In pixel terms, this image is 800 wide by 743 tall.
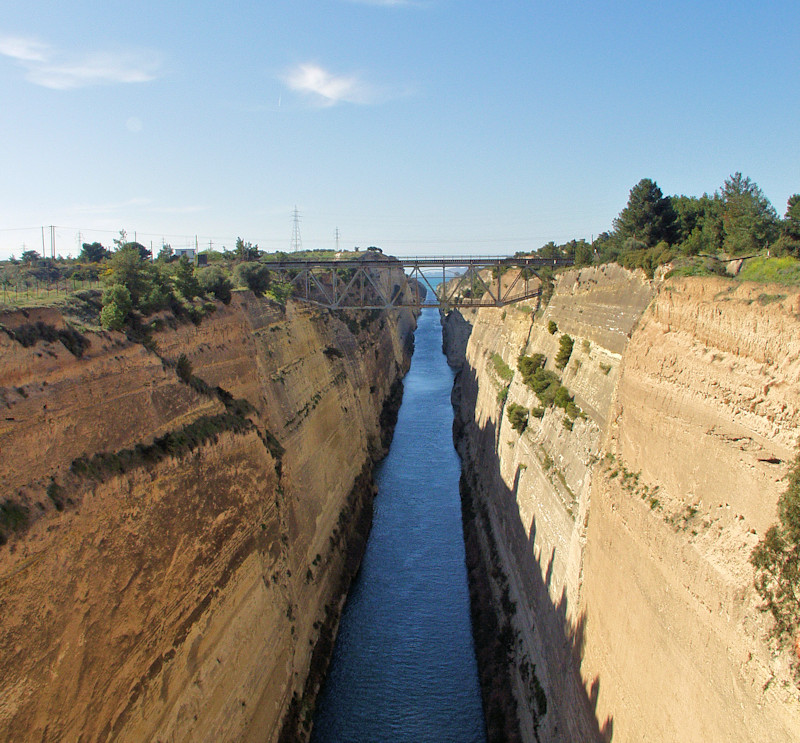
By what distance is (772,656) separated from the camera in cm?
709

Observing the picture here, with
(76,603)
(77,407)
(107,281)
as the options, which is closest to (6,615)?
(76,603)

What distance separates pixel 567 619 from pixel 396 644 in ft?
22.8

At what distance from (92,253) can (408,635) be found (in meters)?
23.2

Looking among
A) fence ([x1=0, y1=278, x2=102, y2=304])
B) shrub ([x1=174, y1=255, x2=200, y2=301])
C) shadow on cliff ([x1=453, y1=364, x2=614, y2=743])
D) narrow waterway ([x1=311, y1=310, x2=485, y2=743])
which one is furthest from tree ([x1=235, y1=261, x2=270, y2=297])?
shadow on cliff ([x1=453, y1=364, x2=614, y2=743])

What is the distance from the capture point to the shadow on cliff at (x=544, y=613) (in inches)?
466

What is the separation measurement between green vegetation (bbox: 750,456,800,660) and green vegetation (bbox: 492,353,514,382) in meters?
20.4

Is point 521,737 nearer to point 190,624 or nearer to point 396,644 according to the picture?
point 396,644

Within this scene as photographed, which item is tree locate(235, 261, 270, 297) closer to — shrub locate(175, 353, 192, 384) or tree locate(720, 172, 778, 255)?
shrub locate(175, 353, 192, 384)

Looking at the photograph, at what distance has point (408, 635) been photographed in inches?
750

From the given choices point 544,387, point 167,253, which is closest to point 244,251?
point 167,253

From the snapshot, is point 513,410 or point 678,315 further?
point 513,410

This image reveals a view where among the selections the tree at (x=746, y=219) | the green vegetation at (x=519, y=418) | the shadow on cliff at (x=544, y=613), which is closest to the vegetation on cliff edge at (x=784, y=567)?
the shadow on cliff at (x=544, y=613)

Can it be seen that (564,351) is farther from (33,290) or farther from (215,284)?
(33,290)

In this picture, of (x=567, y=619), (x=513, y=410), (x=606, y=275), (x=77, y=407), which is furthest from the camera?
(x=513, y=410)
